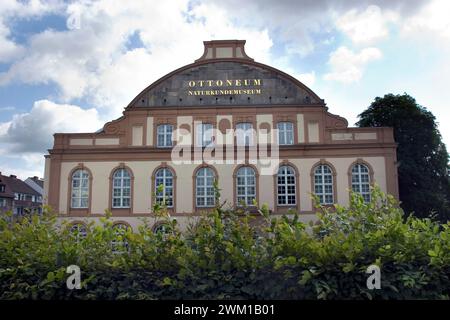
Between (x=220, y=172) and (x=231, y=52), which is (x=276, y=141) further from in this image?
(x=231, y=52)

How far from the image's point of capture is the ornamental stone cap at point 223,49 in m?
27.4

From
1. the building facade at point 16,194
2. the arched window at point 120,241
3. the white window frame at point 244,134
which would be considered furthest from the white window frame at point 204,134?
the building facade at point 16,194

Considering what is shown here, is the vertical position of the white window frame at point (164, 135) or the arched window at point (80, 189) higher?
the white window frame at point (164, 135)

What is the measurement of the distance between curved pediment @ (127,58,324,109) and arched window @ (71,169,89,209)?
17.0 feet

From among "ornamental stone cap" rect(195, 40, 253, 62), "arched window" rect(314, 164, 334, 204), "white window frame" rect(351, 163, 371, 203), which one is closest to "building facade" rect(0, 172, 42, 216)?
"ornamental stone cap" rect(195, 40, 253, 62)

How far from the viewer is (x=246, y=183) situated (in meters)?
25.8

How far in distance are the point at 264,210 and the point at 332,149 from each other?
Result: 2120 cm

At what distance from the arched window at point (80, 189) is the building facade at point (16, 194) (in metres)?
35.6

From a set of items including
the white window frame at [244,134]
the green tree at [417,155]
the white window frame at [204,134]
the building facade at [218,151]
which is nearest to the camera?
the building facade at [218,151]

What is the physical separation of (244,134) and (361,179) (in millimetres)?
7591

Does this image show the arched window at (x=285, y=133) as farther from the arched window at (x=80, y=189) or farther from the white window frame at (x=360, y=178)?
the arched window at (x=80, y=189)

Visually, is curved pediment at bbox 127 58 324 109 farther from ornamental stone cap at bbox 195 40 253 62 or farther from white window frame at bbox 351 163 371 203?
white window frame at bbox 351 163 371 203

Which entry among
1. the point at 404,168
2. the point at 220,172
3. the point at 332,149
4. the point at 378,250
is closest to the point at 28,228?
the point at 378,250

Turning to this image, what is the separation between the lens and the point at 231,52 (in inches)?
1081
